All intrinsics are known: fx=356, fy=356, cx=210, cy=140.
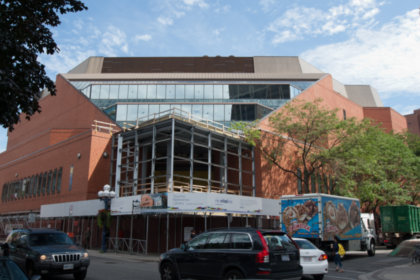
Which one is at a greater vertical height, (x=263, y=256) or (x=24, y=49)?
(x=24, y=49)

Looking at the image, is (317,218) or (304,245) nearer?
(304,245)

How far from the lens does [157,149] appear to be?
32156mm

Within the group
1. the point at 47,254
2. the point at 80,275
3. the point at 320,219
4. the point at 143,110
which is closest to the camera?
the point at 47,254

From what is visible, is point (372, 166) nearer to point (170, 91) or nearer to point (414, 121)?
point (170, 91)

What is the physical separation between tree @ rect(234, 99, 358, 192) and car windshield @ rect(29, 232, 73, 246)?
1809cm

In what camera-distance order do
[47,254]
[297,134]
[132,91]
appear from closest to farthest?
[47,254] < [297,134] < [132,91]

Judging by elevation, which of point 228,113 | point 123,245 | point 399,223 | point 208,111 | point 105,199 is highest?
point 208,111

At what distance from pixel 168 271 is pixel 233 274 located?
8.23ft

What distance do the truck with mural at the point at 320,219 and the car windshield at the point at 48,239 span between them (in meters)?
11.1

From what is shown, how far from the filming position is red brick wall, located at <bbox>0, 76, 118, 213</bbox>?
29.6 metres

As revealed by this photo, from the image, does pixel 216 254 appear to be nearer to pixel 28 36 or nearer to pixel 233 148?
pixel 28 36

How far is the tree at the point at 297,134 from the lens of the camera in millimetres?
27609

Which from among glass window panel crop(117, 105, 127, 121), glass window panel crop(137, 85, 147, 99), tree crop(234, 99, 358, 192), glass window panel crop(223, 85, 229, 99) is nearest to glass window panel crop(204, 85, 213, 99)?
glass window panel crop(223, 85, 229, 99)

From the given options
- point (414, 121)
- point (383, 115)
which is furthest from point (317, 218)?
point (414, 121)
